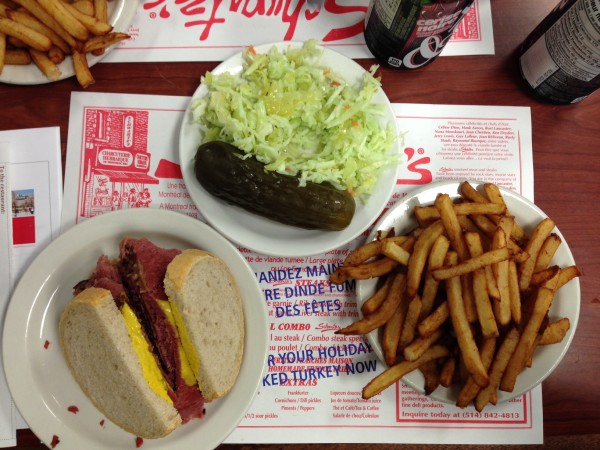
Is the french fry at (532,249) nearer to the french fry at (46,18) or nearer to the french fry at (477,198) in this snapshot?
the french fry at (477,198)

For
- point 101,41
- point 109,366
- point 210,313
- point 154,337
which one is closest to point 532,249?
point 210,313

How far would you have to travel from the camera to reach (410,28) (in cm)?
130

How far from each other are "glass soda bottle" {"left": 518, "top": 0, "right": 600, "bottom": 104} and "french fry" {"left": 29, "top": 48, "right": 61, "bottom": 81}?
1401 millimetres

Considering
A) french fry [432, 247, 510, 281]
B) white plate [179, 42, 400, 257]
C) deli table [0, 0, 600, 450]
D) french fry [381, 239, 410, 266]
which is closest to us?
french fry [432, 247, 510, 281]

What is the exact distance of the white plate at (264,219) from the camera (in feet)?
4.47

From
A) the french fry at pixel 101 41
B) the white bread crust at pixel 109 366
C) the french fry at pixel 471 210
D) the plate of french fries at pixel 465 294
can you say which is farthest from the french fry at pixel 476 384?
the french fry at pixel 101 41

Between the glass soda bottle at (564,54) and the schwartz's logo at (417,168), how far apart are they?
41cm

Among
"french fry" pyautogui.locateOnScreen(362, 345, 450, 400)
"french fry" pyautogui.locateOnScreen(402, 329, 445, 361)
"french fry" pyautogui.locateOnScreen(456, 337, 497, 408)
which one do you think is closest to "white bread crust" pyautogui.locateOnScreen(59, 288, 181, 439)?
"french fry" pyautogui.locateOnScreen(362, 345, 450, 400)

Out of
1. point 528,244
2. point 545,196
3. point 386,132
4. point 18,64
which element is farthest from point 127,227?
point 545,196

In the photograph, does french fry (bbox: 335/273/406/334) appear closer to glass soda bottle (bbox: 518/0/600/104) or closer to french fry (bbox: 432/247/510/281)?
french fry (bbox: 432/247/510/281)

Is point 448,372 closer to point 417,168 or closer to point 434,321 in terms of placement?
point 434,321

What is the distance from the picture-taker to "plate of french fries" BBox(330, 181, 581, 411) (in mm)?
1202

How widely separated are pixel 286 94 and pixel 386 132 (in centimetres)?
31

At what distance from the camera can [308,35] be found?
1542mm
